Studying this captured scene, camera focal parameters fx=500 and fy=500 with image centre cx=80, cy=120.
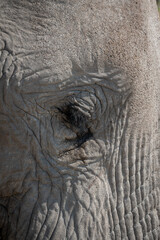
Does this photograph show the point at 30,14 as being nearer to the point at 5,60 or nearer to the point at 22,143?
the point at 5,60

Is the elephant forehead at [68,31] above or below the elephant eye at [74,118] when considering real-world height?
above

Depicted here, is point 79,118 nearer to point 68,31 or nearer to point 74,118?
point 74,118

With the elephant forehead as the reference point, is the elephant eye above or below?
below

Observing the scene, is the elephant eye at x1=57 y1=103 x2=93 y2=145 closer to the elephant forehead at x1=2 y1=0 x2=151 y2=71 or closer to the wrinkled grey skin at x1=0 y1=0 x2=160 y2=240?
the wrinkled grey skin at x1=0 y1=0 x2=160 y2=240

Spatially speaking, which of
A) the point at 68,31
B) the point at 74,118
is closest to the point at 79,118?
the point at 74,118

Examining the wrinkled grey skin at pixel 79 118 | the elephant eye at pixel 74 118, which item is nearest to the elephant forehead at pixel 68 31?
the wrinkled grey skin at pixel 79 118

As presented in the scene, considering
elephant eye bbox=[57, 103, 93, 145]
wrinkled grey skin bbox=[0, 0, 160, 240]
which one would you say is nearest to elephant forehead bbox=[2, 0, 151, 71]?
wrinkled grey skin bbox=[0, 0, 160, 240]

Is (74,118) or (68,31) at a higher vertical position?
(68,31)

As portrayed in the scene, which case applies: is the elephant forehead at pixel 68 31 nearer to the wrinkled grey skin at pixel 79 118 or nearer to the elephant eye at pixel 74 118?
the wrinkled grey skin at pixel 79 118
